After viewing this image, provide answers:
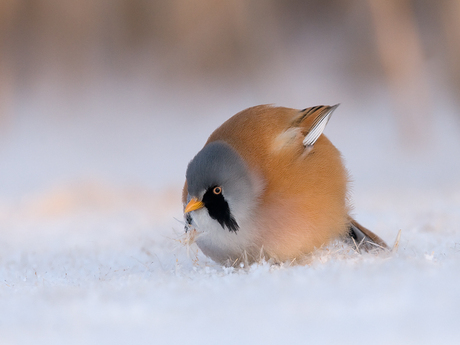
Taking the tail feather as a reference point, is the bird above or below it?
above

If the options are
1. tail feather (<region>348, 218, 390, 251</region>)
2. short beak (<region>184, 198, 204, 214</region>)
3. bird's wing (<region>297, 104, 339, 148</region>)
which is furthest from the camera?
tail feather (<region>348, 218, 390, 251</region>)

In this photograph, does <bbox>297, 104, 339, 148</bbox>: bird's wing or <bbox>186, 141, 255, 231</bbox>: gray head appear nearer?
<bbox>186, 141, 255, 231</bbox>: gray head

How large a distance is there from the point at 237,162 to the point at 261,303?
2.27 feet

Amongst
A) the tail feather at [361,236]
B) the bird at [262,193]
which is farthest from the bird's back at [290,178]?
the tail feather at [361,236]

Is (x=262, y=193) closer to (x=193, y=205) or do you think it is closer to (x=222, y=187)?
(x=222, y=187)

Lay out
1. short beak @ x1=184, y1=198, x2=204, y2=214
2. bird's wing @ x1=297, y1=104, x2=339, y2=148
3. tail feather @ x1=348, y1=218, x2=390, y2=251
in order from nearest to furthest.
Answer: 1. short beak @ x1=184, y1=198, x2=204, y2=214
2. bird's wing @ x1=297, y1=104, x2=339, y2=148
3. tail feather @ x1=348, y1=218, x2=390, y2=251

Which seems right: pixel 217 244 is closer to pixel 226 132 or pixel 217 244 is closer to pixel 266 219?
pixel 266 219

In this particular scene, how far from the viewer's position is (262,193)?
2055mm

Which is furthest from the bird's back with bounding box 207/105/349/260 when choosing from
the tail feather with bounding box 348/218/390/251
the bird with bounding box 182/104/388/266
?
the tail feather with bounding box 348/218/390/251

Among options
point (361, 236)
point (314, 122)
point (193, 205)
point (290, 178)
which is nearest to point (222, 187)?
point (193, 205)

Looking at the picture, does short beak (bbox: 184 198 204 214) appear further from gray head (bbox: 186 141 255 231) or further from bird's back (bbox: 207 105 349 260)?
bird's back (bbox: 207 105 349 260)

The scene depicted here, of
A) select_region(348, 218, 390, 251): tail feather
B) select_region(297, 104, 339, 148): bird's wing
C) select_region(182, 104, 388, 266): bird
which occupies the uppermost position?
select_region(297, 104, 339, 148): bird's wing

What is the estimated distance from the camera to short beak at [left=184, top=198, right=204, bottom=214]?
1.97 meters

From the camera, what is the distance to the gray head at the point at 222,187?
1986 mm
